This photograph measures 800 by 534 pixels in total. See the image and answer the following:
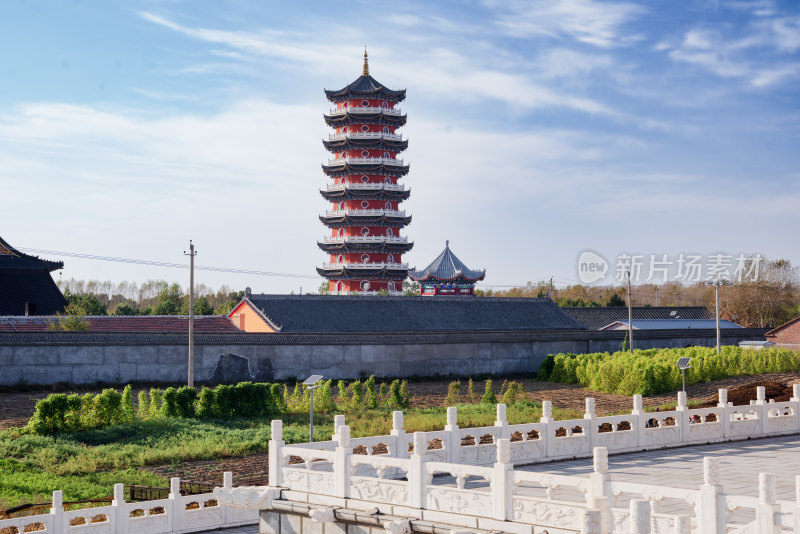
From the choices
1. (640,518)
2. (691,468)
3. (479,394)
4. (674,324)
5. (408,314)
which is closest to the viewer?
(640,518)

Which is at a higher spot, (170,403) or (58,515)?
(170,403)

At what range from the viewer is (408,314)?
4319cm

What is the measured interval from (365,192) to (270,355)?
20530 mm

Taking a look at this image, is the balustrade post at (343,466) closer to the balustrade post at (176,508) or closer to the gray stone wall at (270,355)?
the balustrade post at (176,508)

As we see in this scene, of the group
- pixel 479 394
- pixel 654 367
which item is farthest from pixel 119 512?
pixel 654 367

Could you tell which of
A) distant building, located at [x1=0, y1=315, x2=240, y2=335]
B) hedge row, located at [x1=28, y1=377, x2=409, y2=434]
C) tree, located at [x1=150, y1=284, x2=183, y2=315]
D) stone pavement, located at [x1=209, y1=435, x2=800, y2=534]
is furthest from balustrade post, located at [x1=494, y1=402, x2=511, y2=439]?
tree, located at [x1=150, y1=284, x2=183, y2=315]

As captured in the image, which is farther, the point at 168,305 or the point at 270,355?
the point at 168,305

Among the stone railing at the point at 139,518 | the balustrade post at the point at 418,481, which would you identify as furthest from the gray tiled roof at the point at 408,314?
the balustrade post at the point at 418,481

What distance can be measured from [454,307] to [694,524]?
3505 centimetres

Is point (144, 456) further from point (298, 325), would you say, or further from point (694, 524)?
point (298, 325)

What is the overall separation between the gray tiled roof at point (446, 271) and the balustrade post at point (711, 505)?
48.2 meters

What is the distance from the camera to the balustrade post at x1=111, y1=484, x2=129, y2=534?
14.5m

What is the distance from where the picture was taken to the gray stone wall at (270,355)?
31781mm

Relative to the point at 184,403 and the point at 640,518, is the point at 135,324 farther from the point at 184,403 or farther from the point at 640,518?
the point at 640,518
